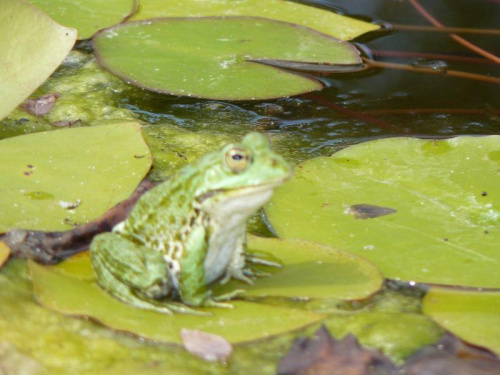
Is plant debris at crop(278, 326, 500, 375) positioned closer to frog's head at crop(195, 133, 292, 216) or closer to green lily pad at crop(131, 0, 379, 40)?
frog's head at crop(195, 133, 292, 216)

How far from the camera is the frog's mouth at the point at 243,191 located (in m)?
2.01

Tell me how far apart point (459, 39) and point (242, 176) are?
2439 millimetres

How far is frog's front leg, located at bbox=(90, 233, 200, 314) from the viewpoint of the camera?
2.06 m

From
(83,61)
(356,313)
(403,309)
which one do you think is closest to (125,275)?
(356,313)

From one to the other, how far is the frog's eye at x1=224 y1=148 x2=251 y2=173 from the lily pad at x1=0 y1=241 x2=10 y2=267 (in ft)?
2.33

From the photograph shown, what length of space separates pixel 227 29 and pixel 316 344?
2.25 m

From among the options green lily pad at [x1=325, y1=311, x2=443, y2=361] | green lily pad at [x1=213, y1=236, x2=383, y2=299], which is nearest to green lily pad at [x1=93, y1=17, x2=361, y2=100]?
green lily pad at [x1=213, y1=236, x2=383, y2=299]

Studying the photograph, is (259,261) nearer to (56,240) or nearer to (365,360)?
(365,360)

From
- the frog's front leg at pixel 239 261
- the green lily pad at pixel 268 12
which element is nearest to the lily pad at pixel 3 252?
the frog's front leg at pixel 239 261

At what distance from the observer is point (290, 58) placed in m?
3.65

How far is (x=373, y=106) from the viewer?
137 inches

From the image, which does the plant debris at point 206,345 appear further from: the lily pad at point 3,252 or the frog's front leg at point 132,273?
the lily pad at point 3,252

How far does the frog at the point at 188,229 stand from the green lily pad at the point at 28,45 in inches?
35.2

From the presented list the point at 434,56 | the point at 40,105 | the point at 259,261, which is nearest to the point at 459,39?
the point at 434,56
